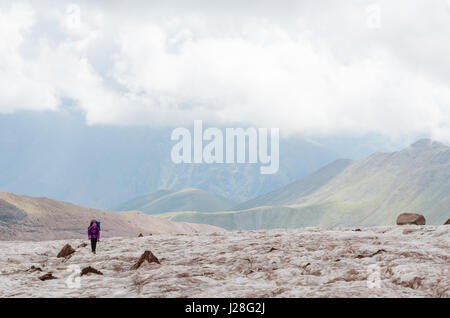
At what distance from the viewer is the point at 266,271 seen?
81.9 ft

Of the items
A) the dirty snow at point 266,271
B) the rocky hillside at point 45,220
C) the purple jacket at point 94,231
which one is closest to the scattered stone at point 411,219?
the dirty snow at point 266,271

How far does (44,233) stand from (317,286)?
474 ft

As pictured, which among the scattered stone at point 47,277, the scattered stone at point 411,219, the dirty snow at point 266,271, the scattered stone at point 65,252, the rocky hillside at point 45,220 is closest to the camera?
the dirty snow at point 266,271

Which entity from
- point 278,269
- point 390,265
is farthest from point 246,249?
point 390,265

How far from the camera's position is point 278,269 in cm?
2562

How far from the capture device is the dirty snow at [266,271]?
19.8 meters

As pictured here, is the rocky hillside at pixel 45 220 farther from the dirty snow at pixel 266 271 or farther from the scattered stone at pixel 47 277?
the scattered stone at pixel 47 277

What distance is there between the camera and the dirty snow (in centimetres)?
1978

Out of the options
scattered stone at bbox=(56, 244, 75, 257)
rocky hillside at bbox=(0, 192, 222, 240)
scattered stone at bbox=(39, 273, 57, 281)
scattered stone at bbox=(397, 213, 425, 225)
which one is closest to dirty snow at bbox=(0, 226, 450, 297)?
scattered stone at bbox=(39, 273, 57, 281)

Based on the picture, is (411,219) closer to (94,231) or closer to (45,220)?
(94,231)

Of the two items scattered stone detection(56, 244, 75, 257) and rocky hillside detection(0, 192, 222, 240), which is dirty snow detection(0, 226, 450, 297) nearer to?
scattered stone detection(56, 244, 75, 257)

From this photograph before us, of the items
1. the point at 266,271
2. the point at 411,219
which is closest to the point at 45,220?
the point at 411,219

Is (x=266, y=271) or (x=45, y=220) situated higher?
(x=45, y=220)
